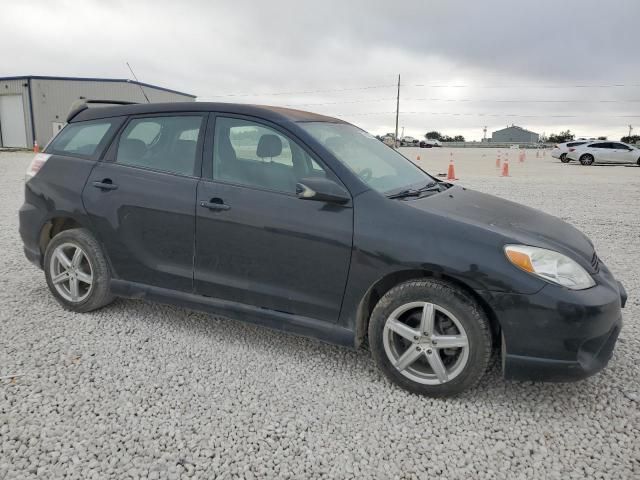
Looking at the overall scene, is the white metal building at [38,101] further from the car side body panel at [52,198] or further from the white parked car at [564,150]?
the car side body panel at [52,198]

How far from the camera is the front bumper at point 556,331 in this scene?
8.59 ft

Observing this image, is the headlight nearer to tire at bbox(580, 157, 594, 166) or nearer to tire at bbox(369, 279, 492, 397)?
tire at bbox(369, 279, 492, 397)

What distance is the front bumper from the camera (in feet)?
8.59

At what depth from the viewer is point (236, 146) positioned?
346 cm

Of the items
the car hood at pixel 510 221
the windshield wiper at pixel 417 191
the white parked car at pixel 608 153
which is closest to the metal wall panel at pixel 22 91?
the white parked car at pixel 608 153

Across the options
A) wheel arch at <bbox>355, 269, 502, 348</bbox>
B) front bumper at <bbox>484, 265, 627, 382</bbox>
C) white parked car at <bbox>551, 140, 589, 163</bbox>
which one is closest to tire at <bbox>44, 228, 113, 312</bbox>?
wheel arch at <bbox>355, 269, 502, 348</bbox>

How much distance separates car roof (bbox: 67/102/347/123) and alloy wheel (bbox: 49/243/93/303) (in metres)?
1.10

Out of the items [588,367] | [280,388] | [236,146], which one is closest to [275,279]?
[280,388]

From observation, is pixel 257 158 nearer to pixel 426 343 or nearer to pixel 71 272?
pixel 426 343

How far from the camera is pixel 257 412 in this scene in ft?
9.05

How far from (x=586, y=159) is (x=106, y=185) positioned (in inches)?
1076

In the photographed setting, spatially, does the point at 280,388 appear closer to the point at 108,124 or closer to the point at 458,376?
the point at 458,376

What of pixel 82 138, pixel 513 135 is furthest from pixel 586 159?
pixel 513 135

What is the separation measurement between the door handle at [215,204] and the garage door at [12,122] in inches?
1509
